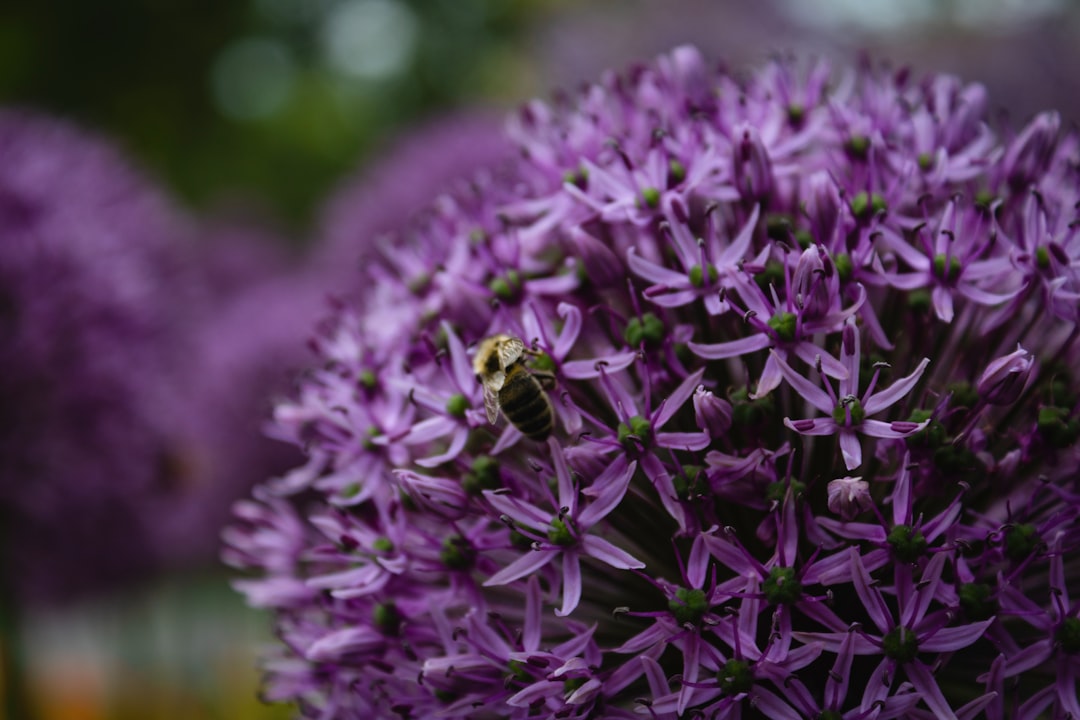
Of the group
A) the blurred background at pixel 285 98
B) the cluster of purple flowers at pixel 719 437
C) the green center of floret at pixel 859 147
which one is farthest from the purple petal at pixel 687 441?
the blurred background at pixel 285 98

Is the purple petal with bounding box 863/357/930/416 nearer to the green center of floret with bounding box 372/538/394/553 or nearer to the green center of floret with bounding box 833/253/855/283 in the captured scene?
the green center of floret with bounding box 833/253/855/283

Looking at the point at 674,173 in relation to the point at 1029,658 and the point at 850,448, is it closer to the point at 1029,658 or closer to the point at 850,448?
the point at 850,448

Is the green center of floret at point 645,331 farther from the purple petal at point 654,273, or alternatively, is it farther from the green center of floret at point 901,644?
the green center of floret at point 901,644

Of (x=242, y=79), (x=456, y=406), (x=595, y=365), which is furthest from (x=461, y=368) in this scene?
(x=242, y=79)

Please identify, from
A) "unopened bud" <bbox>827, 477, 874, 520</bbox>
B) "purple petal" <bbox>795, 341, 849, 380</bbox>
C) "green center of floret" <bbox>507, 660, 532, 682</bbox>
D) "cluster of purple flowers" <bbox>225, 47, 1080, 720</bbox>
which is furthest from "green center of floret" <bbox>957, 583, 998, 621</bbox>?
"green center of floret" <bbox>507, 660, 532, 682</bbox>

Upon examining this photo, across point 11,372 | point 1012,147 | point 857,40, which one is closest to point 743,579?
point 1012,147
